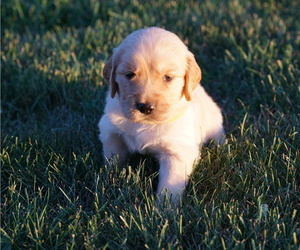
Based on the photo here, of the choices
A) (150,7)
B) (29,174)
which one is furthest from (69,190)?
(150,7)

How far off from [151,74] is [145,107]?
0.24 metres

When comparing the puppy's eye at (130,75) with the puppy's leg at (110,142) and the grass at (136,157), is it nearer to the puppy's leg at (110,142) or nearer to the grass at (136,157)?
the puppy's leg at (110,142)

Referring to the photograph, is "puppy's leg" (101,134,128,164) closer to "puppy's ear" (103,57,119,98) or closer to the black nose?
"puppy's ear" (103,57,119,98)

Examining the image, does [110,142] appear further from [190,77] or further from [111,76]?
[190,77]

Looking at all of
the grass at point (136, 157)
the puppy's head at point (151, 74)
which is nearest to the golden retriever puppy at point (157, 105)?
the puppy's head at point (151, 74)

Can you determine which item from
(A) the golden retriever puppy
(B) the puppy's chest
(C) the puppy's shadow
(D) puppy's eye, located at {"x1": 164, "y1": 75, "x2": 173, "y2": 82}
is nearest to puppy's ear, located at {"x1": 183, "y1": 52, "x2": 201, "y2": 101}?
(A) the golden retriever puppy

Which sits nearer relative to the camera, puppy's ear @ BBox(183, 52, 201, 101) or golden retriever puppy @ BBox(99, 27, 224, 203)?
golden retriever puppy @ BBox(99, 27, 224, 203)

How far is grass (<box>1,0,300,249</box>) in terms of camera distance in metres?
3.14

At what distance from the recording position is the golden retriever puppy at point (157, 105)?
3401mm

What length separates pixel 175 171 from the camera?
144 inches

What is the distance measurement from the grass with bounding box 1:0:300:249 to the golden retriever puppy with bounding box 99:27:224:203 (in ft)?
0.55

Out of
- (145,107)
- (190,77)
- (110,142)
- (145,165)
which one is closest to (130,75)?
(145,107)

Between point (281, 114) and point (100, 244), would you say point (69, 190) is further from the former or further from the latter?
point (281, 114)

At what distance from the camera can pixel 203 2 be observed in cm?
751
